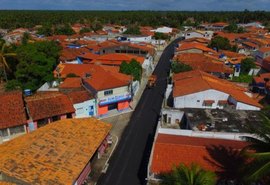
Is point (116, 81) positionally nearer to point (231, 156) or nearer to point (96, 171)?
point (96, 171)

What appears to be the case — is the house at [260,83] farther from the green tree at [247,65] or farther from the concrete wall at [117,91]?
the concrete wall at [117,91]

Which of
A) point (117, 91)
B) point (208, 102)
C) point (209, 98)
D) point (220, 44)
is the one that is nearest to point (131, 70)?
point (117, 91)

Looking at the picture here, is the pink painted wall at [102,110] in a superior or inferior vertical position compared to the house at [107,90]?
inferior

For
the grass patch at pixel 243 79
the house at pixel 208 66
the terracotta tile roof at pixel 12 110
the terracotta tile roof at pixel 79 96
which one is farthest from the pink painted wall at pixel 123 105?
the grass patch at pixel 243 79

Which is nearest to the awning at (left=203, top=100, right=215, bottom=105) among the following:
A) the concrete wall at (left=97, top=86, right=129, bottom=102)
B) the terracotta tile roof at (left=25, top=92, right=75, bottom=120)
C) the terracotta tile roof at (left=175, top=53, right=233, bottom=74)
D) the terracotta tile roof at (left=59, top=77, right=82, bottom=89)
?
the concrete wall at (left=97, top=86, right=129, bottom=102)

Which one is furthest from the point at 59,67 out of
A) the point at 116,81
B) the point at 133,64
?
the point at 116,81

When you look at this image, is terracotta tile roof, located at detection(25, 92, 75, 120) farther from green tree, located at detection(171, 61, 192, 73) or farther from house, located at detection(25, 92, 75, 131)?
green tree, located at detection(171, 61, 192, 73)
